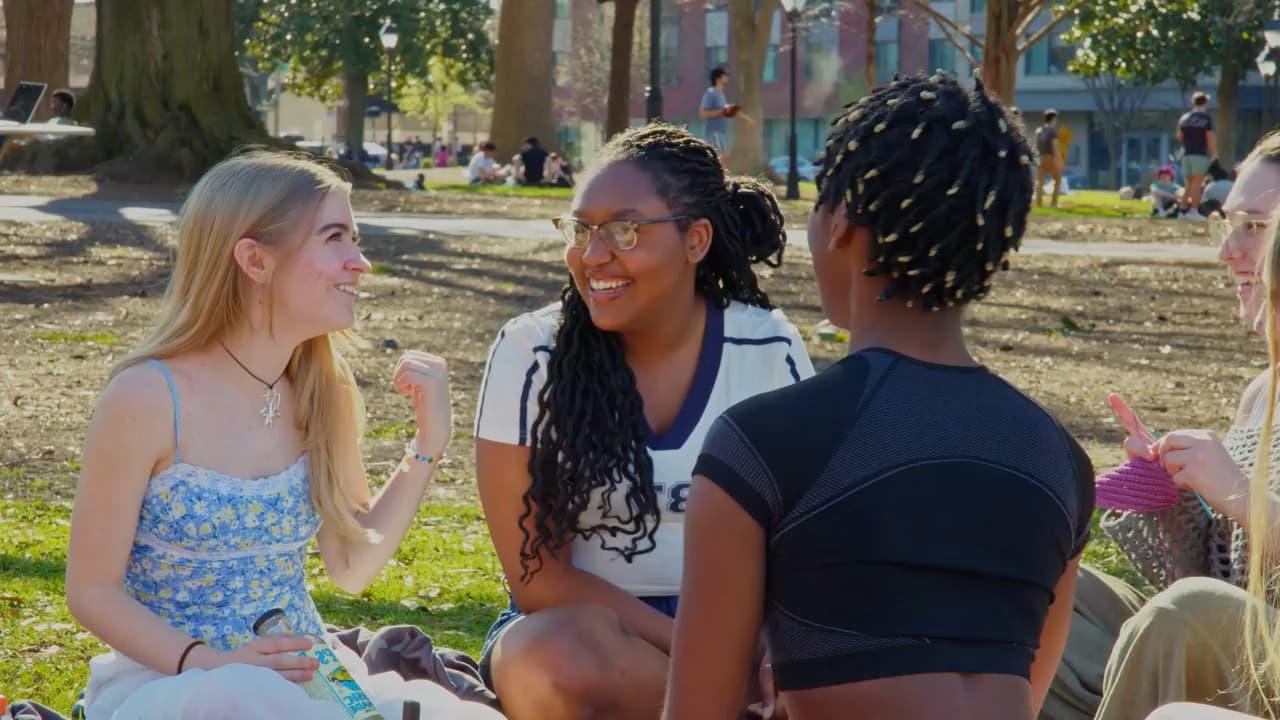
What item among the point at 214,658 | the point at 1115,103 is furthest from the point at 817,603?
the point at 1115,103

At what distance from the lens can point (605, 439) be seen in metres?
3.71

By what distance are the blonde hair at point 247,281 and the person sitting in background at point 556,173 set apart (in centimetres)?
2871

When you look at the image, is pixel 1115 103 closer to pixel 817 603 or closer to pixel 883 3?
pixel 883 3

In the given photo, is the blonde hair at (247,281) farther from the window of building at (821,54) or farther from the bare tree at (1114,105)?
the window of building at (821,54)

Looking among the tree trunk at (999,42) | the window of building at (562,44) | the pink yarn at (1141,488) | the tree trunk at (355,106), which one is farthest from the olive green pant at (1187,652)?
the window of building at (562,44)

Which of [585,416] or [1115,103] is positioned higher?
[1115,103]

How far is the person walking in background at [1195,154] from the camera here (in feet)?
86.9

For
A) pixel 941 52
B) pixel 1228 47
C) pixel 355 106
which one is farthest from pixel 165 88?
pixel 941 52

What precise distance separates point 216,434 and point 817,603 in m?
1.60

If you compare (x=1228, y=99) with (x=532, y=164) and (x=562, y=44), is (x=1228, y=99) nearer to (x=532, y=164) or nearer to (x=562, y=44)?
(x=532, y=164)

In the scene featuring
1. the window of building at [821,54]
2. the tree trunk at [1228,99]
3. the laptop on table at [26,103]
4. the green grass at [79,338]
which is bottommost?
the green grass at [79,338]

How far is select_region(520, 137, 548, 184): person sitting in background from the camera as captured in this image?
32.6 meters

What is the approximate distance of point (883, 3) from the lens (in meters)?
71.0

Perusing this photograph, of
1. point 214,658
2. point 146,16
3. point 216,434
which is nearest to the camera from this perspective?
point 214,658
